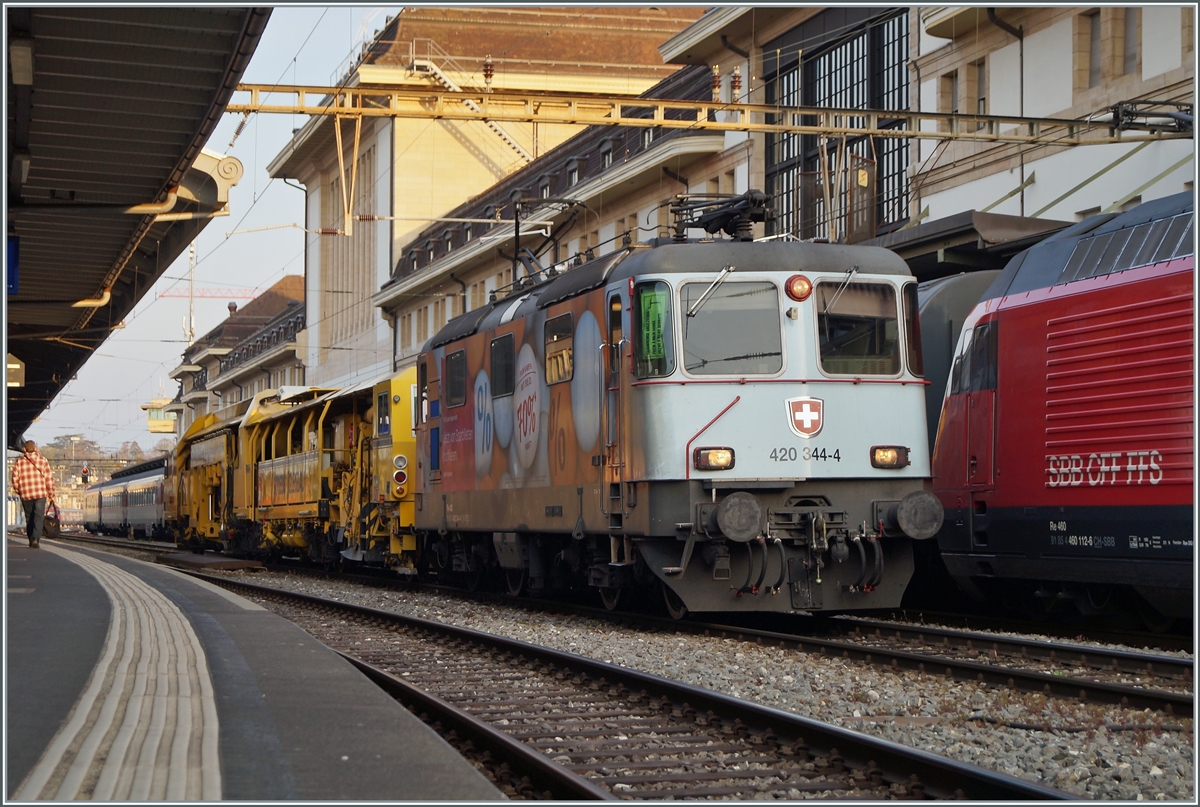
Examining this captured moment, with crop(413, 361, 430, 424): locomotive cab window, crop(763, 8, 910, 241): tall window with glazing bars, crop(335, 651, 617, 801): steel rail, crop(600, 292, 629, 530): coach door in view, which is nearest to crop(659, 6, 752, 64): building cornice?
crop(763, 8, 910, 241): tall window with glazing bars

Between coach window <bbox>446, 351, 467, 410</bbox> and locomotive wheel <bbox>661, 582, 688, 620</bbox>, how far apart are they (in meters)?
5.14

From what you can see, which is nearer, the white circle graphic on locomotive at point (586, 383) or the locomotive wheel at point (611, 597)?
the white circle graphic on locomotive at point (586, 383)

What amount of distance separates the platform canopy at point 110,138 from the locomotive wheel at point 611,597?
6.10m

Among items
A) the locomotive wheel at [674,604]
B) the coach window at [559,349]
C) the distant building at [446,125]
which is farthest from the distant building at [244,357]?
the locomotive wheel at [674,604]

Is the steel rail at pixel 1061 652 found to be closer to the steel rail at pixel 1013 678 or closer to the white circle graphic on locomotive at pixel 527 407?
the steel rail at pixel 1013 678

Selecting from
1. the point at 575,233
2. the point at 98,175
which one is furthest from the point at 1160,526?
the point at 575,233

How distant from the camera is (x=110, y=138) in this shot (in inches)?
596

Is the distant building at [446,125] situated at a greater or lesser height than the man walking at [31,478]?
greater

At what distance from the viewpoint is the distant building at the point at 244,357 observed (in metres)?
85.0

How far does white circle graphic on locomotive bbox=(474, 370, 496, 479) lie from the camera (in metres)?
16.6

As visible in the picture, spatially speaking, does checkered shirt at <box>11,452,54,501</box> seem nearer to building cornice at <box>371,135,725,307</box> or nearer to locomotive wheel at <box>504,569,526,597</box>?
locomotive wheel at <box>504,569,526,597</box>

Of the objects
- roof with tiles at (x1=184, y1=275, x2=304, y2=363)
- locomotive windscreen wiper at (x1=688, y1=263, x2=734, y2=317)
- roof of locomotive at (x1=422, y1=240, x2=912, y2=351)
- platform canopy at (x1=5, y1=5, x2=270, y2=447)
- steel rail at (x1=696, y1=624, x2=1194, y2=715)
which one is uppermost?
roof with tiles at (x1=184, y1=275, x2=304, y2=363)

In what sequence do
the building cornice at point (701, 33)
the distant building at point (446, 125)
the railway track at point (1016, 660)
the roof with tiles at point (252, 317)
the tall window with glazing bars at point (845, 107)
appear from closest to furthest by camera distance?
the railway track at point (1016, 660) → the tall window with glazing bars at point (845, 107) → the building cornice at point (701, 33) → the distant building at point (446, 125) → the roof with tiles at point (252, 317)

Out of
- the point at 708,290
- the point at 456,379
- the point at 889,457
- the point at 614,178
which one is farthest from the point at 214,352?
the point at 889,457
